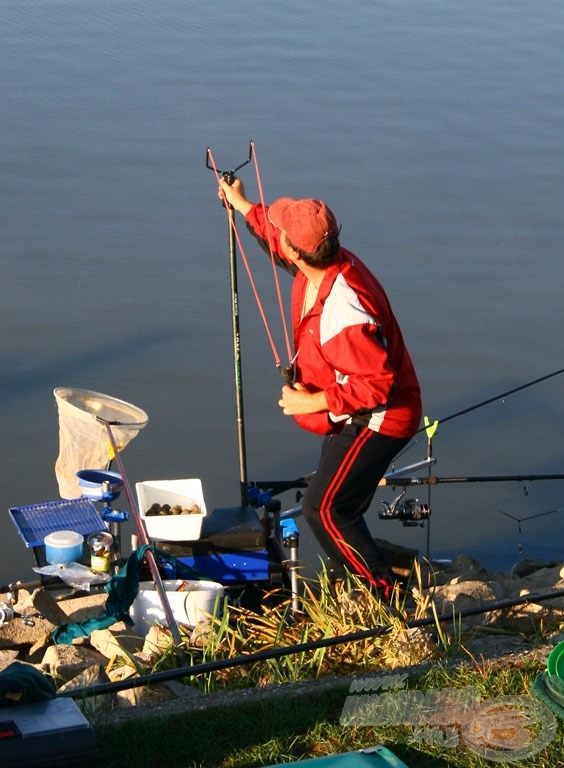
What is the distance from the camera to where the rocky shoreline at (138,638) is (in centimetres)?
392

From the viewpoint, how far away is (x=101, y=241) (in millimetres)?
9578

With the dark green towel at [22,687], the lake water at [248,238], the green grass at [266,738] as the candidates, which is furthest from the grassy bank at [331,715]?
the lake water at [248,238]

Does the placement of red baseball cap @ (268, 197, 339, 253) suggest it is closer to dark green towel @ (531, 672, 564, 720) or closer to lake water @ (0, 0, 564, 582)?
dark green towel @ (531, 672, 564, 720)

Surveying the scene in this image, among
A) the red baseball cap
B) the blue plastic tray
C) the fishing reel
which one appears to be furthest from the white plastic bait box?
the red baseball cap

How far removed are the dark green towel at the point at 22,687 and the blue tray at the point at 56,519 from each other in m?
2.22

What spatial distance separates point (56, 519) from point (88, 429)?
1.35 ft

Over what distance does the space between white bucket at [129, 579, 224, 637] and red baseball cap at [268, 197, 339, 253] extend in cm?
132

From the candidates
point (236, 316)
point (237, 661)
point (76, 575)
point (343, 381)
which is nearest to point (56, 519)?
point (76, 575)

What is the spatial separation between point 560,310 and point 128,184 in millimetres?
3593

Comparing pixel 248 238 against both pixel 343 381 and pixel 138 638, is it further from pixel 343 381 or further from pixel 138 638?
pixel 138 638

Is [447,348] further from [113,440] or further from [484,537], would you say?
[113,440]

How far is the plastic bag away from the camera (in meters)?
5.36

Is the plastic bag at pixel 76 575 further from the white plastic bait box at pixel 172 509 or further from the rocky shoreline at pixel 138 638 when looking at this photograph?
the white plastic bait box at pixel 172 509

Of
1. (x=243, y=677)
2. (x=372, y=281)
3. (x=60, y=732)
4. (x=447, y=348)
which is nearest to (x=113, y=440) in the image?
(x=372, y=281)
